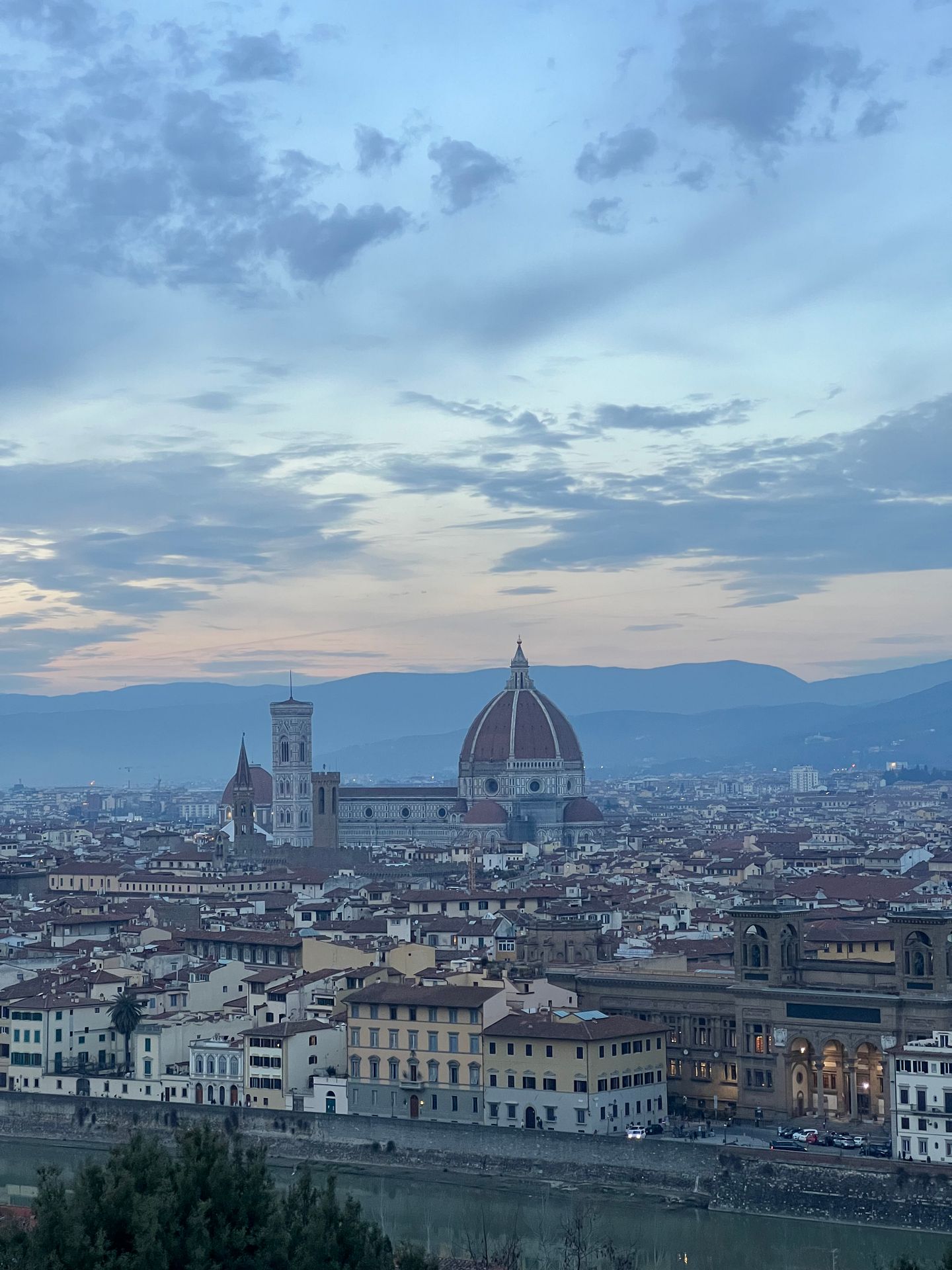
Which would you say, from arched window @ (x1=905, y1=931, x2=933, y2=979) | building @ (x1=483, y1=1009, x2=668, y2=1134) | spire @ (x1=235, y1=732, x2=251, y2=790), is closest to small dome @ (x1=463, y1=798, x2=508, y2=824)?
spire @ (x1=235, y1=732, x2=251, y2=790)

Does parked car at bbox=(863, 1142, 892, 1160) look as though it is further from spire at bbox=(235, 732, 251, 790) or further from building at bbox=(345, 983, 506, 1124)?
spire at bbox=(235, 732, 251, 790)

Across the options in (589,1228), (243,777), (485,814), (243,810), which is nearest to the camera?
(589,1228)

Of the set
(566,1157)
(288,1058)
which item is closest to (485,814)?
(288,1058)

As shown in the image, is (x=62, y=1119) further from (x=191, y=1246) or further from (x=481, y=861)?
(x=481, y=861)

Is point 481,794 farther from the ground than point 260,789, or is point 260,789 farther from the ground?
point 260,789

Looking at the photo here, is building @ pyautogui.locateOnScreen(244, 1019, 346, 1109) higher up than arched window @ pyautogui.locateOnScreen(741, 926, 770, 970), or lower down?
lower down

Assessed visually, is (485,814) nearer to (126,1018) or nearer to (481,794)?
(481,794)
